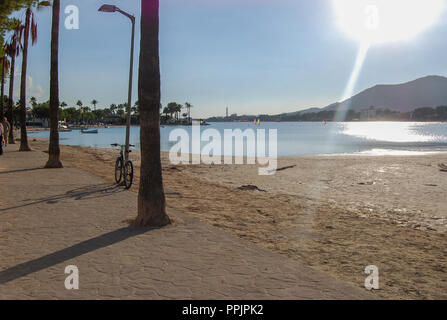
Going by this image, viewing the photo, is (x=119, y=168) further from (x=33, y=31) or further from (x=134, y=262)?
(x=33, y=31)

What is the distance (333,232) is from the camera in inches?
306

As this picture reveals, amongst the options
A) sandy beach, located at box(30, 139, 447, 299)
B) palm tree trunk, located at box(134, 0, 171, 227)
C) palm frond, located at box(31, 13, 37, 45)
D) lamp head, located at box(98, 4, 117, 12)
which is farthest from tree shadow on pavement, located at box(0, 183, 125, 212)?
palm frond, located at box(31, 13, 37, 45)

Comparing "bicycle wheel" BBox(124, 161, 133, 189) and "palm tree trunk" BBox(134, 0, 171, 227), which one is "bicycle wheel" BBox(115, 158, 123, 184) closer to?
"bicycle wheel" BBox(124, 161, 133, 189)

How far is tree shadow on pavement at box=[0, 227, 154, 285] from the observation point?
4.86 m

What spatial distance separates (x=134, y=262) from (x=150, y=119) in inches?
114

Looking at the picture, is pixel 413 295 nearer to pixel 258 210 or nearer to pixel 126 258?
pixel 126 258

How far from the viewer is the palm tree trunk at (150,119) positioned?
708cm

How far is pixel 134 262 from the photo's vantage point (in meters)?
5.30

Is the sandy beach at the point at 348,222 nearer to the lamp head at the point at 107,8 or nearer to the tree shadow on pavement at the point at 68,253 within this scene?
the tree shadow on pavement at the point at 68,253

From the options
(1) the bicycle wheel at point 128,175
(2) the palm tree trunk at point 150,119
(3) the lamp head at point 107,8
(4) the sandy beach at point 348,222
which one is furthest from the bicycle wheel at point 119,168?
(3) the lamp head at point 107,8

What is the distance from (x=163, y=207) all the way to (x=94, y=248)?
74.1 inches

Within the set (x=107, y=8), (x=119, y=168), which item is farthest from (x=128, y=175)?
(x=107, y=8)
